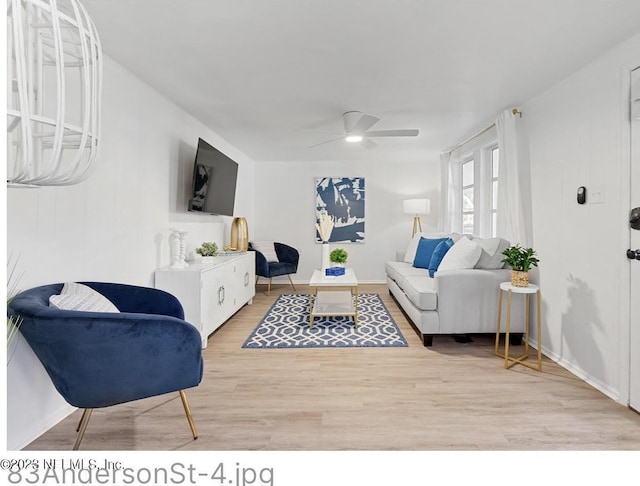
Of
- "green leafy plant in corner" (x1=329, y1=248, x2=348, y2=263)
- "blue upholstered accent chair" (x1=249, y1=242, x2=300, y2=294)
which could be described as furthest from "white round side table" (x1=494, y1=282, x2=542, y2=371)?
"blue upholstered accent chair" (x1=249, y1=242, x2=300, y2=294)

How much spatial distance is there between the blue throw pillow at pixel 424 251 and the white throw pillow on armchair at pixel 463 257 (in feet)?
3.33

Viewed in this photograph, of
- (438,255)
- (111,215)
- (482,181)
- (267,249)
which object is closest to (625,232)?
(438,255)

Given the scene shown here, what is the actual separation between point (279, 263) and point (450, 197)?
2852mm

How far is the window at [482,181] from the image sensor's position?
417 centimetres

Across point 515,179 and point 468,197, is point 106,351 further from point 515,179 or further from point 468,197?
point 468,197

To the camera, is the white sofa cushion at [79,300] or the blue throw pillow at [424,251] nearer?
the white sofa cushion at [79,300]

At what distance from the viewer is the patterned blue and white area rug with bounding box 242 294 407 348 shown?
3102mm

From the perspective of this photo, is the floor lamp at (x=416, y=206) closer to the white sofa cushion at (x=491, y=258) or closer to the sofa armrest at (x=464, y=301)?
the white sofa cushion at (x=491, y=258)

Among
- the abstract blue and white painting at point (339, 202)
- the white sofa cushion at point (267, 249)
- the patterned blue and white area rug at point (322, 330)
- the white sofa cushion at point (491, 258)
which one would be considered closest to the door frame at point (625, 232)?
the white sofa cushion at point (491, 258)

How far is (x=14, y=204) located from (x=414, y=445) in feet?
7.50

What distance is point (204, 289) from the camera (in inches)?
116

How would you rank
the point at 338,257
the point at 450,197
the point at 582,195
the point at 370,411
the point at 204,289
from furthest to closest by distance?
the point at 450,197 → the point at 338,257 → the point at 204,289 → the point at 582,195 → the point at 370,411

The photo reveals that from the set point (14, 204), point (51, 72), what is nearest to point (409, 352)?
point (14, 204)

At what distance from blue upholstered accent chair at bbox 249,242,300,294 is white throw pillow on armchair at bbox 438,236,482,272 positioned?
8.62 ft
